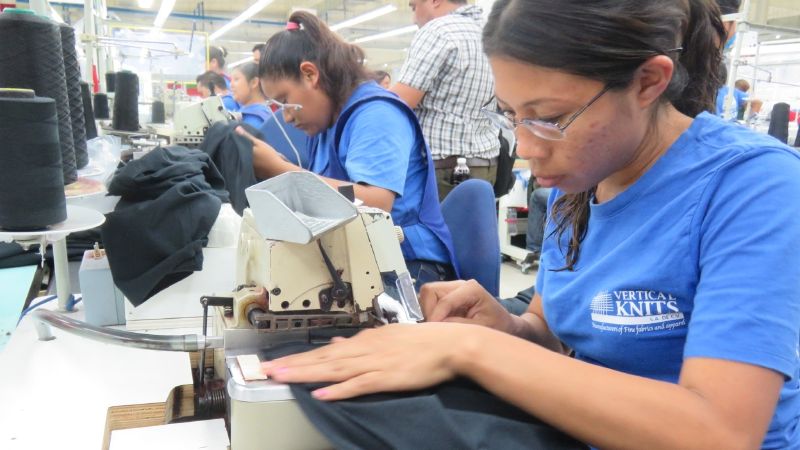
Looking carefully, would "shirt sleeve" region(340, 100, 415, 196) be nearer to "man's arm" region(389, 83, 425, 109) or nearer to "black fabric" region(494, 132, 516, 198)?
"man's arm" region(389, 83, 425, 109)

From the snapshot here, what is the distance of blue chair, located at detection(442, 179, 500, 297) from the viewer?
1499 mm

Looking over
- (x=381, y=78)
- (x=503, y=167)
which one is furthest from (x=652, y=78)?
(x=503, y=167)

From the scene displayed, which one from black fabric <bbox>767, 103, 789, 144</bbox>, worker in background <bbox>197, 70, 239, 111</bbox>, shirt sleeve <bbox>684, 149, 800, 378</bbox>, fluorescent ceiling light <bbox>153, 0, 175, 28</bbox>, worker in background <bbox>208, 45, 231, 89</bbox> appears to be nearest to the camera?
shirt sleeve <bbox>684, 149, 800, 378</bbox>

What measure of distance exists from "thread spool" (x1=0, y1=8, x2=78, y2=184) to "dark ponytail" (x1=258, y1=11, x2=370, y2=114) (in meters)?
0.55

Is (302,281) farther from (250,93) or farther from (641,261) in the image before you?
(250,93)

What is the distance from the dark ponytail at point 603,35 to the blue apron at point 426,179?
845 mm

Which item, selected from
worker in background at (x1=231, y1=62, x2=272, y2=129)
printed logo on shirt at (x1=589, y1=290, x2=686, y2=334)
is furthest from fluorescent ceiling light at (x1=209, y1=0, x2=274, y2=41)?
printed logo on shirt at (x1=589, y1=290, x2=686, y2=334)

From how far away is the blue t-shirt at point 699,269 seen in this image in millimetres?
585

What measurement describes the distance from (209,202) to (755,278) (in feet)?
3.52

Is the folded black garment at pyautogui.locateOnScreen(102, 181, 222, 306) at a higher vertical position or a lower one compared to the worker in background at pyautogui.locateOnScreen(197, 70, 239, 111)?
lower

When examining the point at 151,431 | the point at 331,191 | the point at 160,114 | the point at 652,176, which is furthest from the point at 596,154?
the point at 160,114

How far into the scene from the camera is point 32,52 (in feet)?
3.88

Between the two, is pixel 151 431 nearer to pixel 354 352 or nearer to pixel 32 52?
pixel 354 352

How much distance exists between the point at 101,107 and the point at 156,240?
2.13 metres
